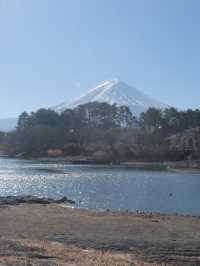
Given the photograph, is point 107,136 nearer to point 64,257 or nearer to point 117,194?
point 117,194

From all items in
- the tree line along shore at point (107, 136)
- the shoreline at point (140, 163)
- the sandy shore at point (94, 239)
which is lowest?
the sandy shore at point (94, 239)

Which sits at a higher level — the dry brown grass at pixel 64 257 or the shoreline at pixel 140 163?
the shoreline at pixel 140 163

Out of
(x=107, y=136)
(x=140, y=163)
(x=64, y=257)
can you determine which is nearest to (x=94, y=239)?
(x=64, y=257)

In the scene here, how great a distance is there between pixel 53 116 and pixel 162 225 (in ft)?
386

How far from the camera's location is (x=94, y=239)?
17.7 m

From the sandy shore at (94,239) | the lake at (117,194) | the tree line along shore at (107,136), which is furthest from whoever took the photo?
the tree line along shore at (107,136)

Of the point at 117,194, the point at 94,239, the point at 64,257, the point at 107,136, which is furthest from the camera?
the point at 107,136

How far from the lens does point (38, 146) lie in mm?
130375

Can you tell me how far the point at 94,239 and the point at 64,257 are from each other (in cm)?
474

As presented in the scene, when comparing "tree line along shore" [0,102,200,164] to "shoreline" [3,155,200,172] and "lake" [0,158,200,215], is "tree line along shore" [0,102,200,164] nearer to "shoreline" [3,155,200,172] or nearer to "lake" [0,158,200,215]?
"shoreline" [3,155,200,172]

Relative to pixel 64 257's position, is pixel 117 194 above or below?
below

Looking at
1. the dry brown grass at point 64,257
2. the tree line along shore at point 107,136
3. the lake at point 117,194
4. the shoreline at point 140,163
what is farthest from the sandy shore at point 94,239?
the tree line along shore at point 107,136

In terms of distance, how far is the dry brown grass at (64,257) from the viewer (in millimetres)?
11461

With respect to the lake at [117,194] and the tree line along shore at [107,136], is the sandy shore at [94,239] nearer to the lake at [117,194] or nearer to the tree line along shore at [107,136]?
the lake at [117,194]
